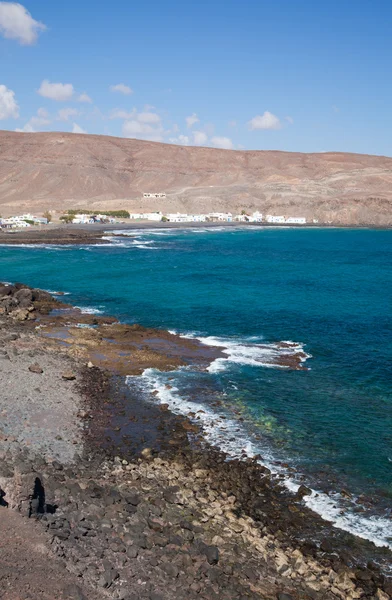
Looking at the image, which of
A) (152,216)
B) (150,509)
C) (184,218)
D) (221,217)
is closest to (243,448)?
(150,509)

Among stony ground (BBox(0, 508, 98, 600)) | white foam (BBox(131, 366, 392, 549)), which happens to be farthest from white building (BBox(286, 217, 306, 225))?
stony ground (BBox(0, 508, 98, 600))

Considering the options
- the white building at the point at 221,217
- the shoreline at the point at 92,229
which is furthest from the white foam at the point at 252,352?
the white building at the point at 221,217

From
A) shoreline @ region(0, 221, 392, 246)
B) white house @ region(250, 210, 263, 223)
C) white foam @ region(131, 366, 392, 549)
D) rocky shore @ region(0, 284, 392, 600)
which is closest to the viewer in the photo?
rocky shore @ region(0, 284, 392, 600)

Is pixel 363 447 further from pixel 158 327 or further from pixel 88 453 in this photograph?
pixel 158 327

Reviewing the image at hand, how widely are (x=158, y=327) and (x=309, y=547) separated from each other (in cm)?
2653

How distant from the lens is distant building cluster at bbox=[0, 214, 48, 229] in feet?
393

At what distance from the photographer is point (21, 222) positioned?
403 feet

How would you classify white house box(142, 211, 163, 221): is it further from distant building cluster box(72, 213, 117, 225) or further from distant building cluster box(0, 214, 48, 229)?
distant building cluster box(0, 214, 48, 229)

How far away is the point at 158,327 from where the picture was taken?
4194cm

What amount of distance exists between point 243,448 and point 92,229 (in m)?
107

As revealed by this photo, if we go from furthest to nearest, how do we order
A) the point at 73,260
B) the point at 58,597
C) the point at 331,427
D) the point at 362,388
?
the point at 73,260 → the point at 362,388 → the point at 331,427 → the point at 58,597

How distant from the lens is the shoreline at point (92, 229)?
102m

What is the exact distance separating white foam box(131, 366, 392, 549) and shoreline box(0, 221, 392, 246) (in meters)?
75.4

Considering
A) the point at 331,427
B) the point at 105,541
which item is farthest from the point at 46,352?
the point at 105,541
